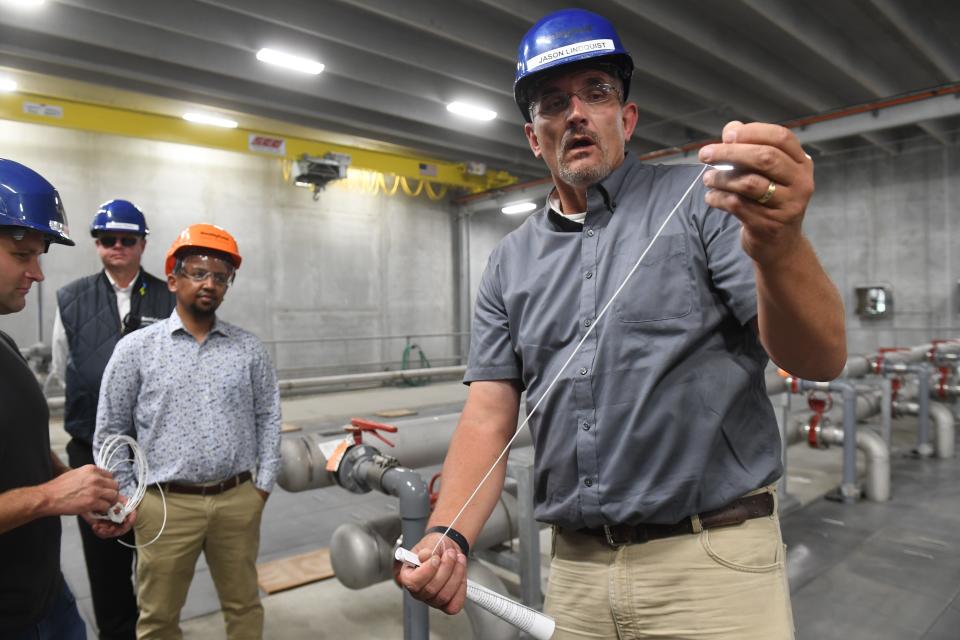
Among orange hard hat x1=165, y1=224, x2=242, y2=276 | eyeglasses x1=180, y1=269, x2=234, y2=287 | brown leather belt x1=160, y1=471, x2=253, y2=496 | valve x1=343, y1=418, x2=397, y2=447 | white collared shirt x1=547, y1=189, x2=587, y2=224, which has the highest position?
orange hard hat x1=165, y1=224, x2=242, y2=276

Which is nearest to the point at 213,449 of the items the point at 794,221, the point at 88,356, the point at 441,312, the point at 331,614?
the point at 88,356

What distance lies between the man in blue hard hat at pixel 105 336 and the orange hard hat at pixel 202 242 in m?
0.39

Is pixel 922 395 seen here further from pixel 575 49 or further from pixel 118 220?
pixel 118 220

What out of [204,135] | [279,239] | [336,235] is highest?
[204,135]

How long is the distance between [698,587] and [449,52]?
6.89m

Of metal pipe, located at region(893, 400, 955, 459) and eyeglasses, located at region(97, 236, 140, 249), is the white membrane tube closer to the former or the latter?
eyeglasses, located at region(97, 236, 140, 249)

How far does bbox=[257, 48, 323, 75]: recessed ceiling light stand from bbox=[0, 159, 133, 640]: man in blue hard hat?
5572mm

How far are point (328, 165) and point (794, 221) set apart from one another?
30.0 ft

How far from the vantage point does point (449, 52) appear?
6.88 metres

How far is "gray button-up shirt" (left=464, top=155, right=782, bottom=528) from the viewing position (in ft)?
3.50

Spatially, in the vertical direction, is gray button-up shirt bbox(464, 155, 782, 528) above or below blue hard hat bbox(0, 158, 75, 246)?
below

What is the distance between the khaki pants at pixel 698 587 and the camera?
1054 millimetres

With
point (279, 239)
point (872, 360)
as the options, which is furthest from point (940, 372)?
point (279, 239)

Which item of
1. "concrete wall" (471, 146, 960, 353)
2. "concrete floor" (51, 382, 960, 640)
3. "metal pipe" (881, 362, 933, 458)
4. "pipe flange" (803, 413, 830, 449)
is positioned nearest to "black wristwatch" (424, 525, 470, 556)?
"concrete floor" (51, 382, 960, 640)
